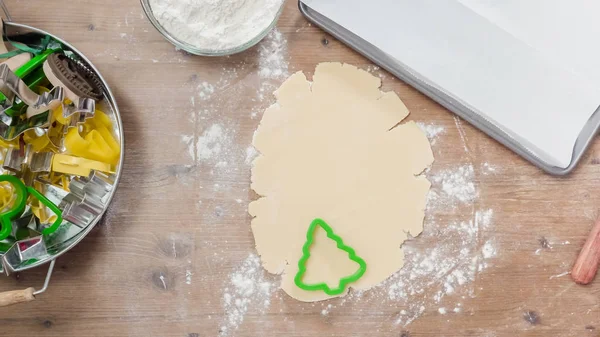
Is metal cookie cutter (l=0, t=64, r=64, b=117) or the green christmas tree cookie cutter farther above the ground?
metal cookie cutter (l=0, t=64, r=64, b=117)

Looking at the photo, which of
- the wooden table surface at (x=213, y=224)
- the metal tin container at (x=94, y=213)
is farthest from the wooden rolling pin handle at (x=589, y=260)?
the metal tin container at (x=94, y=213)

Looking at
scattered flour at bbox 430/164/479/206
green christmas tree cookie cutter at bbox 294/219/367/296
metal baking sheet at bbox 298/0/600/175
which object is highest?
metal baking sheet at bbox 298/0/600/175

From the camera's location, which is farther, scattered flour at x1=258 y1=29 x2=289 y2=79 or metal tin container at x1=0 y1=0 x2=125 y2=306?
scattered flour at x1=258 y1=29 x2=289 y2=79

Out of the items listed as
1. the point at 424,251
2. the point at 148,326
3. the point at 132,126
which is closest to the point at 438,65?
the point at 424,251

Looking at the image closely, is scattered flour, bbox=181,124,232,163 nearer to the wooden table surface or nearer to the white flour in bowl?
the wooden table surface

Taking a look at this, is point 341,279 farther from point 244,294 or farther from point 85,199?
point 85,199

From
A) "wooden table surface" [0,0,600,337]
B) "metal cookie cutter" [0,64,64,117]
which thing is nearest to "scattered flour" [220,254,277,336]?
"wooden table surface" [0,0,600,337]
